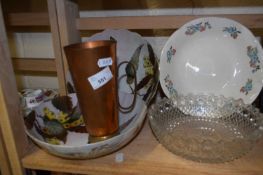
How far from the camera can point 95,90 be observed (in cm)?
53

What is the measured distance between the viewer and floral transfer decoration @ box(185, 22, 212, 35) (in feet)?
2.21

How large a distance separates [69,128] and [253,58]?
48 cm

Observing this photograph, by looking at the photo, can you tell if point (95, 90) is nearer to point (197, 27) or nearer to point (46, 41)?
point (197, 27)

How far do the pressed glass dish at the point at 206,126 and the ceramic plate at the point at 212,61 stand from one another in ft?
0.11

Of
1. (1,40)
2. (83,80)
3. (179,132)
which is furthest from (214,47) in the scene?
(1,40)

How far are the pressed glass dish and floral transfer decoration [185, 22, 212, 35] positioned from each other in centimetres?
17

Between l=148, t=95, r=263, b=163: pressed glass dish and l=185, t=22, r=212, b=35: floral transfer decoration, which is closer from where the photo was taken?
l=148, t=95, r=263, b=163: pressed glass dish

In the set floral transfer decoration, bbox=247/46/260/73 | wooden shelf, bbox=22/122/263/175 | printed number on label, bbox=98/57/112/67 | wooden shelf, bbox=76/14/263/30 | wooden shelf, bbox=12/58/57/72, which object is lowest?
wooden shelf, bbox=22/122/263/175

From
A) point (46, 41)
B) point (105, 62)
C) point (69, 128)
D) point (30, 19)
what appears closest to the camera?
point (105, 62)

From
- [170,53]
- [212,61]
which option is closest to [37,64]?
[170,53]

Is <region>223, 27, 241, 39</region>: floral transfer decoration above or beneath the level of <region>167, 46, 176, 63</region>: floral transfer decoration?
above

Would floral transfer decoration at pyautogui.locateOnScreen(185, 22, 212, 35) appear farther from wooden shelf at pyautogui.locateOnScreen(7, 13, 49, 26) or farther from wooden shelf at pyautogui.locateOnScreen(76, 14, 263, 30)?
wooden shelf at pyautogui.locateOnScreen(7, 13, 49, 26)

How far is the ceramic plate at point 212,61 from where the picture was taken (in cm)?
65

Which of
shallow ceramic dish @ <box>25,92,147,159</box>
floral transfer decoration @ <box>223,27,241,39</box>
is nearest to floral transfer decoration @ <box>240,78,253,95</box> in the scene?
floral transfer decoration @ <box>223,27,241,39</box>
